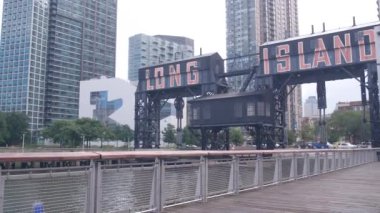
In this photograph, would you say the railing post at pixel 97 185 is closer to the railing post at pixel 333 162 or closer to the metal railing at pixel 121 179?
the metal railing at pixel 121 179

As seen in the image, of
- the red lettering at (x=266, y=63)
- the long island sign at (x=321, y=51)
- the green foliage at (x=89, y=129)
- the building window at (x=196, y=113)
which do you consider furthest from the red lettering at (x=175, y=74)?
the green foliage at (x=89, y=129)

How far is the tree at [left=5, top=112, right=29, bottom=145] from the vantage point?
88.8 metres

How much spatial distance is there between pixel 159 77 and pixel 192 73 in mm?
5436

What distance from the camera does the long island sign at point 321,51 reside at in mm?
37812

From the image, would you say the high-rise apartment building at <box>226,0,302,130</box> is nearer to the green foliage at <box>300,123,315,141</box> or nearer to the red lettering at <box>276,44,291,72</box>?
the green foliage at <box>300,123,315,141</box>

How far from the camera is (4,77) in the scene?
424ft

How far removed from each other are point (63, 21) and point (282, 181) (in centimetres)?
13531

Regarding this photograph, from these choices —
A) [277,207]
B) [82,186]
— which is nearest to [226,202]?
[277,207]

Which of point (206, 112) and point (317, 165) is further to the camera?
point (206, 112)

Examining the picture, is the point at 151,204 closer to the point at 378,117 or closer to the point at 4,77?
the point at 378,117

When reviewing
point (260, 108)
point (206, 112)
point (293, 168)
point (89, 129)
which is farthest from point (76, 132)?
point (293, 168)

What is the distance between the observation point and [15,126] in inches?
3558

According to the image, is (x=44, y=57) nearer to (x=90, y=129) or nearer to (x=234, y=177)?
(x=90, y=129)

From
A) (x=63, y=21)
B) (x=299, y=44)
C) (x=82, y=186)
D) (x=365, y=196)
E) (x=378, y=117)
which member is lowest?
(x=365, y=196)
